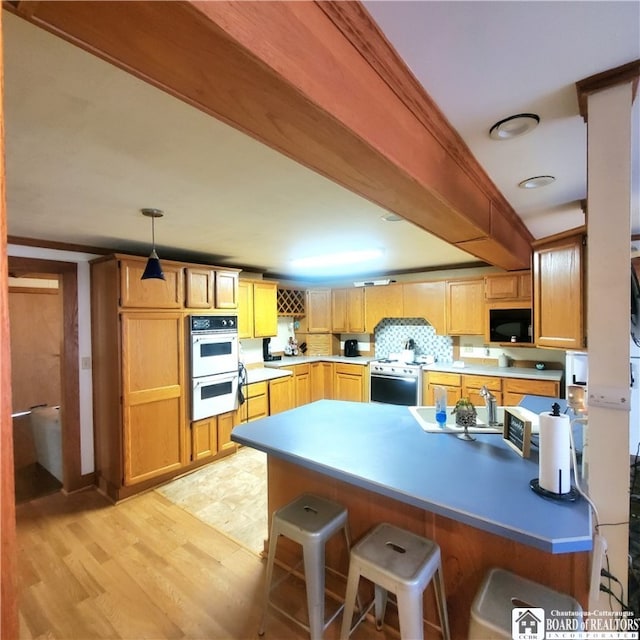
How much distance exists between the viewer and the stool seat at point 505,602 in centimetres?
122

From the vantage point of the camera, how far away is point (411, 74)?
1.04 meters

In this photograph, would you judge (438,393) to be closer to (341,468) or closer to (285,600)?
(341,468)

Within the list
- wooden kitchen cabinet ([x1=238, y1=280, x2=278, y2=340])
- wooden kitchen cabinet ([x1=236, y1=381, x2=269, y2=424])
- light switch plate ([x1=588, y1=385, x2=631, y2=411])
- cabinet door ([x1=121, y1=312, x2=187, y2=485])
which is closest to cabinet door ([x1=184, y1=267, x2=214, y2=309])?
cabinet door ([x1=121, y1=312, x2=187, y2=485])

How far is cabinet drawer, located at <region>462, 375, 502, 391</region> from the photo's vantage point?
13.6 ft

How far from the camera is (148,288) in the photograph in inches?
127

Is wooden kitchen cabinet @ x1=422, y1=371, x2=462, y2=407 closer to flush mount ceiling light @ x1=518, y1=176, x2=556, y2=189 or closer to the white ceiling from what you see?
the white ceiling

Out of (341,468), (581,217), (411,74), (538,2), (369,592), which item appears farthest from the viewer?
(581,217)

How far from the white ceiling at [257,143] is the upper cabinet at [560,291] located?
14.1 inches

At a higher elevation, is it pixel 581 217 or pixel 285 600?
pixel 581 217

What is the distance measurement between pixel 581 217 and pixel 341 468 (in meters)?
2.51

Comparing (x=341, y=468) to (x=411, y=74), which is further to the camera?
(x=341, y=468)

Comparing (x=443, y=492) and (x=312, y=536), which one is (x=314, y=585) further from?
(x=443, y=492)

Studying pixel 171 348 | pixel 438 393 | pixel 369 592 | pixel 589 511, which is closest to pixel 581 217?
pixel 438 393

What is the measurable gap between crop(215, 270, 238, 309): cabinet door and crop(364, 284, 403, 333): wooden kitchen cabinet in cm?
230
